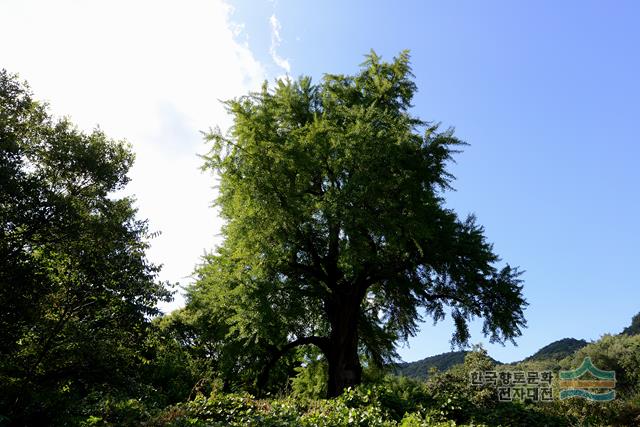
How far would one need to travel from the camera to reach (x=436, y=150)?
17.0 m

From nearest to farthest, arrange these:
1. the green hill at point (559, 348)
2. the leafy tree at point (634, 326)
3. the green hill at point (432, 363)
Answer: the green hill at point (559, 348) < the green hill at point (432, 363) < the leafy tree at point (634, 326)

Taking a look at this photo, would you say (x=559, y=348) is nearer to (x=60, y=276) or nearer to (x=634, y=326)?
(x=634, y=326)

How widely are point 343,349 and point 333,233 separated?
473 centimetres

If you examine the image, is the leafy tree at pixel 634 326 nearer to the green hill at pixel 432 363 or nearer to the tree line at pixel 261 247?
the green hill at pixel 432 363

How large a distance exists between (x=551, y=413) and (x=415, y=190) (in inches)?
335

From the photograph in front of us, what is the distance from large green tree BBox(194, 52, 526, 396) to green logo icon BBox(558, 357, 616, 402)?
8.99 ft

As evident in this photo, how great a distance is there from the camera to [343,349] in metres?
16.8

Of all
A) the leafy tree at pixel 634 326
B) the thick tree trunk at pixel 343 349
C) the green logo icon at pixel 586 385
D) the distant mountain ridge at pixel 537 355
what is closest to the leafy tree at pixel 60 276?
the thick tree trunk at pixel 343 349

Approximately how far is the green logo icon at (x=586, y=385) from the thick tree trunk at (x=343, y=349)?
25.4 feet

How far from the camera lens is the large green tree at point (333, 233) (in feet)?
49.9

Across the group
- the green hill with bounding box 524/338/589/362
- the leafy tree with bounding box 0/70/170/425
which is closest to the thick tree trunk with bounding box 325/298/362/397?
the leafy tree with bounding box 0/70/170/425

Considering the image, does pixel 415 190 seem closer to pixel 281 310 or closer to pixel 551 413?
pixel 281 310

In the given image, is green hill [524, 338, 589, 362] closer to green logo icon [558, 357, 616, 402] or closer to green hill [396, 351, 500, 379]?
green hill [396, 351, 500, 379]

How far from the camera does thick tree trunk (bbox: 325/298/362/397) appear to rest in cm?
1633
